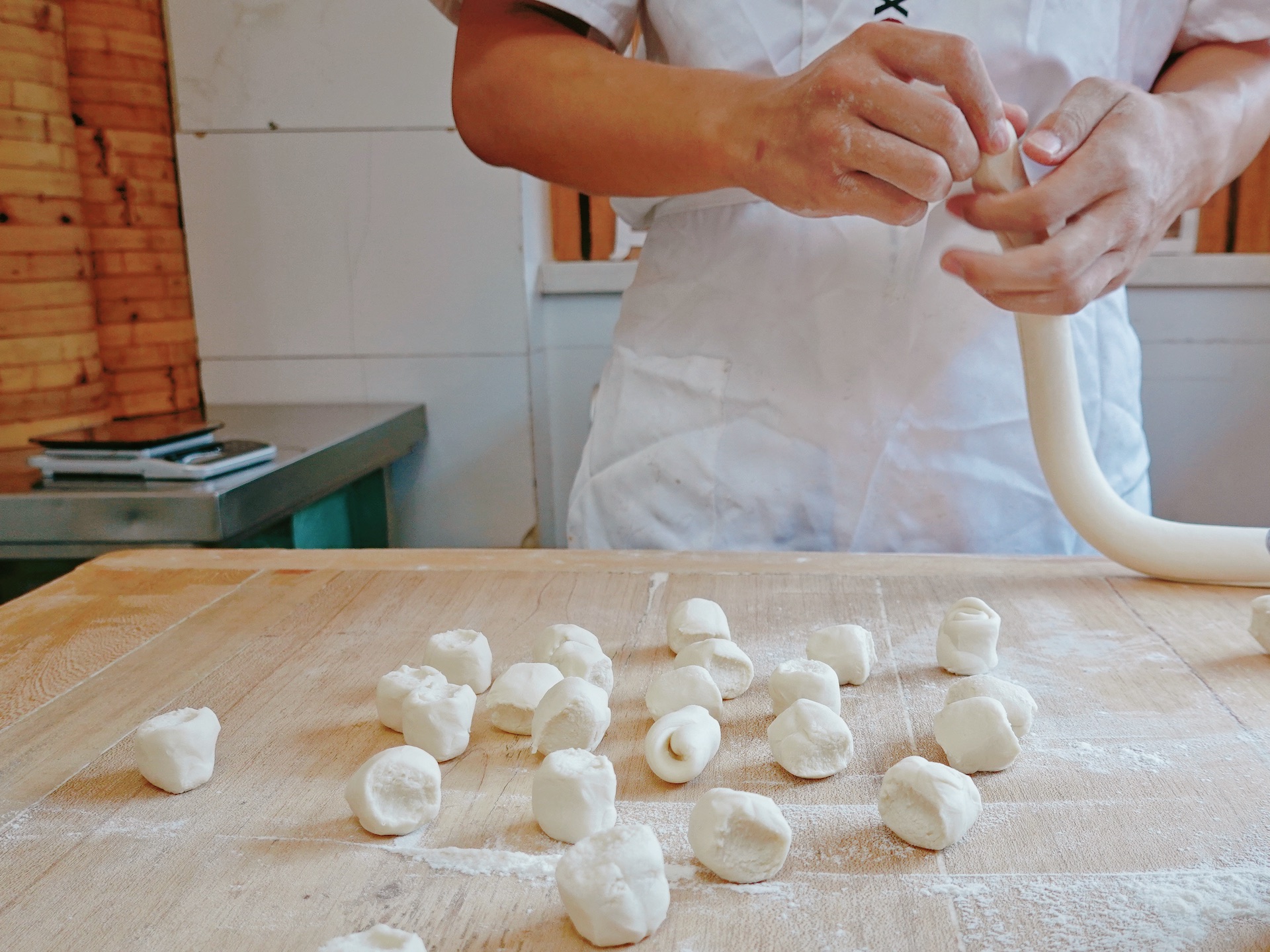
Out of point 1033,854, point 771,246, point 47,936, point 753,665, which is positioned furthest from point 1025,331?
point 47,936

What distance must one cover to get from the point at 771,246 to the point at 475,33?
1.25 ft

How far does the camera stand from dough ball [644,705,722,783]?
0.66m

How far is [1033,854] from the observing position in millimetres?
580

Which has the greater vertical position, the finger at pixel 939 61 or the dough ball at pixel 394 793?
the finger at pixel 939 61

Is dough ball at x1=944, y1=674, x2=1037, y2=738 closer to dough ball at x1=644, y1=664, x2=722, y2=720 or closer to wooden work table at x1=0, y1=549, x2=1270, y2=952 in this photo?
wooden work table at x1=0, y1=549, x2=1270, y2=952

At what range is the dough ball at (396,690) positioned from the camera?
2.39 feet

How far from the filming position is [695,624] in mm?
831

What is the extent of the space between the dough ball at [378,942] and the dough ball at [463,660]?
29 cm

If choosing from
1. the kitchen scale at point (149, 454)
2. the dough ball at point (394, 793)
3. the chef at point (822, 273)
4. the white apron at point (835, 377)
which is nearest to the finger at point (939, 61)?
the chef at point (822, 273)

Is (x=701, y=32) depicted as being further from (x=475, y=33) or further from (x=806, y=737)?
(x=806, y=737)

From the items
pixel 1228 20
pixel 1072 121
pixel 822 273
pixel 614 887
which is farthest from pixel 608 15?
pixel 614 887

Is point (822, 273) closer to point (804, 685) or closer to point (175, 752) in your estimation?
point (804, 685)

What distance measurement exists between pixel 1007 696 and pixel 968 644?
91 millimetres

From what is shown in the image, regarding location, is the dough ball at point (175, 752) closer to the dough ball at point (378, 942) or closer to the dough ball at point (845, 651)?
the dough ball at point (378, 942)
